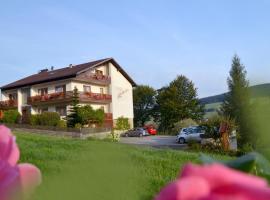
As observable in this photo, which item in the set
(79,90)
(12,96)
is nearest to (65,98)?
(79,90)

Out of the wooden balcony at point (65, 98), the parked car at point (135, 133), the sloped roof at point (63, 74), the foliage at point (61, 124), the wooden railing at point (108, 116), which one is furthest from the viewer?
the wooden railing at point (108, 116)

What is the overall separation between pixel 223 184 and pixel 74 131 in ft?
82.1

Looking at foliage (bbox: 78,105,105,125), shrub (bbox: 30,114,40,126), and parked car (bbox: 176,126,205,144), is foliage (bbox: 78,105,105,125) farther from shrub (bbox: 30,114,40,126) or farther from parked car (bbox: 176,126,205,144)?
parked car (bbox: 176,126,205,144)

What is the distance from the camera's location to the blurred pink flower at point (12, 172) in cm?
21

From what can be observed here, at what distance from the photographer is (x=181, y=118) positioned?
Answer: 38688mm

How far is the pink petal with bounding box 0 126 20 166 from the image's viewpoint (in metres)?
0.23

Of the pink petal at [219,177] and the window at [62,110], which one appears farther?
the window at [62,110]

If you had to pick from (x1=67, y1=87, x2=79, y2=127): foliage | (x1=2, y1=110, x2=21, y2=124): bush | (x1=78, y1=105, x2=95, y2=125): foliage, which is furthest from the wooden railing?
(x1=2, y1=110, x2=21, y2=124): bush

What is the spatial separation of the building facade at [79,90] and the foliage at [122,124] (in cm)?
41

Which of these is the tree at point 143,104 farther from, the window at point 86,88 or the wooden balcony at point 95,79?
the window at point 86,88

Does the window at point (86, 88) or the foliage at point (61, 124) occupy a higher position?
the window at point (86, 88)

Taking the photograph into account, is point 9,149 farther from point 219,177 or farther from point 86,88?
point 86,88

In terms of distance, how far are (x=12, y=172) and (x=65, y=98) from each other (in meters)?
30.1

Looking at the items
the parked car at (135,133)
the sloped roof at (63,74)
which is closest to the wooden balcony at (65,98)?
the sloped roof at (63,74)
